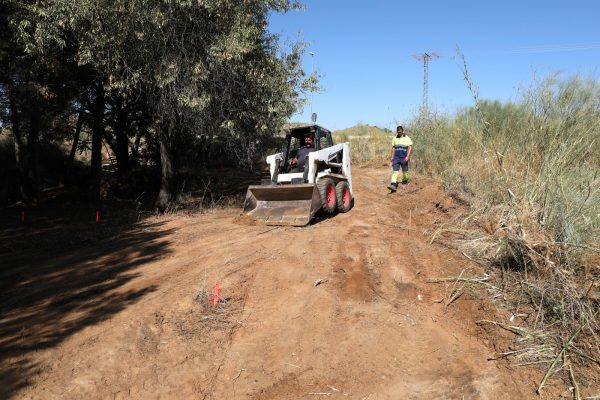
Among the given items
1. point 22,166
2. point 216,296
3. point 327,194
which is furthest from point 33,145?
point 216,296

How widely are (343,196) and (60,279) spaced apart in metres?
6.09

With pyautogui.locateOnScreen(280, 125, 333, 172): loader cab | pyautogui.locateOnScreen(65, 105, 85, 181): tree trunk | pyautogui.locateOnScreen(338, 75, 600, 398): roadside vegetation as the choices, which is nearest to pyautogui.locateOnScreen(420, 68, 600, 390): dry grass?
pyautogui.locateOnScreen(338, 75, 600, 398): roadside vegetation

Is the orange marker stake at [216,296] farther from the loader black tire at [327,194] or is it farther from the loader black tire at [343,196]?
the loader black tire at [343,196]

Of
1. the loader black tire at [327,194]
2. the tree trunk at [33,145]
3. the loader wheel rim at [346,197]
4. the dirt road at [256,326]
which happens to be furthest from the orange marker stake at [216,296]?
the tree trunk at [33,145]

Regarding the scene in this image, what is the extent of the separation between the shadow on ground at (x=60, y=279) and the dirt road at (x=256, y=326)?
3 centimetres

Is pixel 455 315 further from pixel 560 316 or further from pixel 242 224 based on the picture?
pixel 242 224

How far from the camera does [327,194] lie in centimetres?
993

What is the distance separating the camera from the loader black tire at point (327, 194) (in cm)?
961

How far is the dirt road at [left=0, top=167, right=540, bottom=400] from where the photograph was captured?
13.8ft

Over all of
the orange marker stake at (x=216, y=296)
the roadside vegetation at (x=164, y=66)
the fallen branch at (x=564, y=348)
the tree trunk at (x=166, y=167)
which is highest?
the roadside vegetation at (x=164, y=66)

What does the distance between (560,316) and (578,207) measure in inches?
57.1

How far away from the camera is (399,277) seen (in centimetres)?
638

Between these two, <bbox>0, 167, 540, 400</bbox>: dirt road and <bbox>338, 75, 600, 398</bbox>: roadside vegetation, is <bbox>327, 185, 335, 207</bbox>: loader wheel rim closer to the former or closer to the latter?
<bbox>0, 167, 540, 400</bbox>: dirt road

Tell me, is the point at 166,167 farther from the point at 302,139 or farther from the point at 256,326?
the point at 256,326
